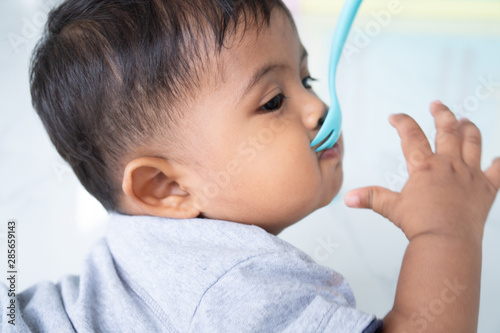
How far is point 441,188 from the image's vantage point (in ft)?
1.81

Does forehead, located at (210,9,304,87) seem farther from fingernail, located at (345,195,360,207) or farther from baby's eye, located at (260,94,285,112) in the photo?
fingernail, located at (345,195,360,207)

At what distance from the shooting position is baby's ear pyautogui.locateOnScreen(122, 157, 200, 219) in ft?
1.97

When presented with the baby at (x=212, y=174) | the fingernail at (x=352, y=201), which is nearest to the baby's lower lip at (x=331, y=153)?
the baby at (x=212, y=174)

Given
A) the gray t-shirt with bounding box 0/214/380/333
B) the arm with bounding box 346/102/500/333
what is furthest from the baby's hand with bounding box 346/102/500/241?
the gray t-shirt with bounding box 0/214/380/333

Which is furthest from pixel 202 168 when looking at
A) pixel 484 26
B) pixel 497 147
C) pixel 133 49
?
pixel 484 26

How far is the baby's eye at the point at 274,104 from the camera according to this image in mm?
607

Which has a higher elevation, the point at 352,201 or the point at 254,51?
the point at 254,51

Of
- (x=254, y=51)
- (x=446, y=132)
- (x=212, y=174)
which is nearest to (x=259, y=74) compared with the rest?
(x=254, y=51)

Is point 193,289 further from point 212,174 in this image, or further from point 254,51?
point 254,51

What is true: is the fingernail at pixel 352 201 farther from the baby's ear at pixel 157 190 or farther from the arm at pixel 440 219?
the baby's ear at pixel 157 190

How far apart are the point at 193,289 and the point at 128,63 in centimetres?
27

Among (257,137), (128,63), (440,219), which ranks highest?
(128,63)

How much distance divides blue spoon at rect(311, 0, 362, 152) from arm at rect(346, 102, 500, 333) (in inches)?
2.8

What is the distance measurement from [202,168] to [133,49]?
0.53 feet
